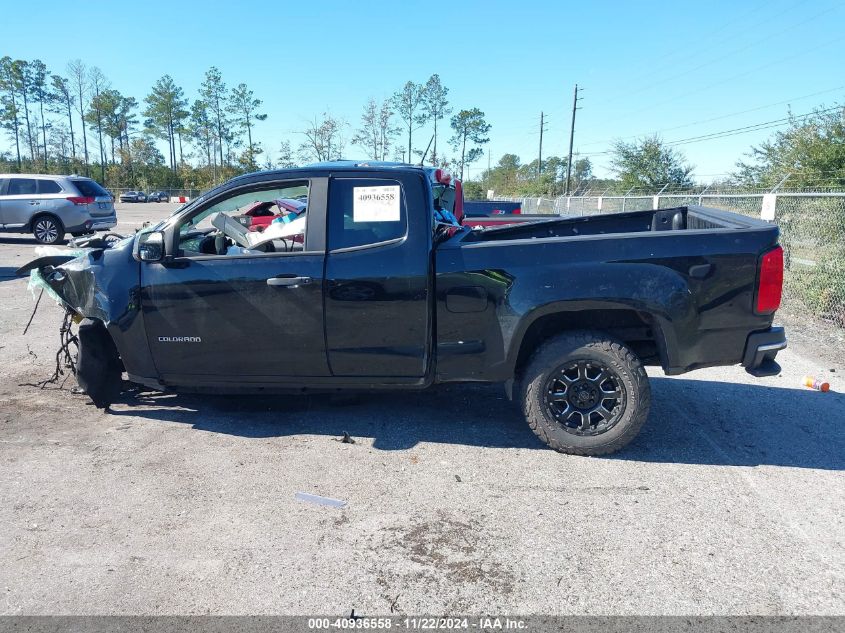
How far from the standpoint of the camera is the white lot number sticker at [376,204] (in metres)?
4.24

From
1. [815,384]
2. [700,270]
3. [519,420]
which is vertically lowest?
[519,420]

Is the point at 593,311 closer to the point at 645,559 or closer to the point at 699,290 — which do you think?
the point at 699,290

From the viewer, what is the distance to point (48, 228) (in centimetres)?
1670

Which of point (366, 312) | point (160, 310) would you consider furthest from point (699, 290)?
point (160, 310)

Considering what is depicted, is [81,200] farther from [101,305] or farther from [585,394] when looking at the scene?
[585,394]

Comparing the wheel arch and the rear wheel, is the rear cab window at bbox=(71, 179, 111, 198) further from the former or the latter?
the wheel arch

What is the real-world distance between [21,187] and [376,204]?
1646 centimetres

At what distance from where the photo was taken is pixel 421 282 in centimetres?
412

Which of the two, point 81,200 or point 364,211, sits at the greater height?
point 81,200

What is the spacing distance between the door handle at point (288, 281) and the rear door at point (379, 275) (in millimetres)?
163

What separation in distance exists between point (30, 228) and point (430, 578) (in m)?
17.7

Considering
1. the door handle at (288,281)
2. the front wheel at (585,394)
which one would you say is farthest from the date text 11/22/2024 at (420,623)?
the door handle at (288,281)

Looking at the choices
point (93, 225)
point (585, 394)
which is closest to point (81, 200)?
point (93, 225)

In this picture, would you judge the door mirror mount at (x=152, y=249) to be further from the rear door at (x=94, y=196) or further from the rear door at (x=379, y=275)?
the rear door at (x=94, y=196)
